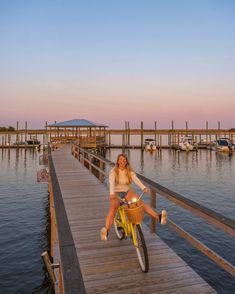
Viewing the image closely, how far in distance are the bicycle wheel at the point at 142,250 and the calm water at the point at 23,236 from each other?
18.5ft

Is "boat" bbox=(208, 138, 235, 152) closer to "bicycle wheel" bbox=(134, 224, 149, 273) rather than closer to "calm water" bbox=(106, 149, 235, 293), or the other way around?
"calm water" bbox=(106, 149, 235, 293)

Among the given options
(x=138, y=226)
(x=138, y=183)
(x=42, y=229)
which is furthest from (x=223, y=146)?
(x=138, y=226)

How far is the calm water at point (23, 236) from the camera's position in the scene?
8.58m

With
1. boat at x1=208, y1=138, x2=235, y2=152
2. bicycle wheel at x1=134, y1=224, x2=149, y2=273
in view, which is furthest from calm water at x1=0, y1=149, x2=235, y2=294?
boat at x1=208, y1=138, x2=235, y2=152

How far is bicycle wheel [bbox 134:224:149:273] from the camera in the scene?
3.89 meters

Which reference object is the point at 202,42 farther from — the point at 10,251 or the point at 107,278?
the point at 107,278

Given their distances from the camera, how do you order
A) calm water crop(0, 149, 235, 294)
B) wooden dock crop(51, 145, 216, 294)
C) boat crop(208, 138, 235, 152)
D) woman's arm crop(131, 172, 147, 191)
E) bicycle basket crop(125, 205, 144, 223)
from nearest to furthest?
wooden dock crop(51, 145, 216, 294)
bicycle basket crop(125, 205, 144, 223)
woman's arm crop(131, 172, 147, 191)
calm water crop(0, 149, 235, 294)
boat crop(208, 138, 235, 152)

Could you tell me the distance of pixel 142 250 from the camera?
405 centimetres

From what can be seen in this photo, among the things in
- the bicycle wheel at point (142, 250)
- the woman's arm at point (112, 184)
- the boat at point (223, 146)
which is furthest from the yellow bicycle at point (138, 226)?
the boat at point (223, 146)

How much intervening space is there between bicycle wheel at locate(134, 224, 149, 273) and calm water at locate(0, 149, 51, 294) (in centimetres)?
563

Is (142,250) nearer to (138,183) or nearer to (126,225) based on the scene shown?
(126,225)

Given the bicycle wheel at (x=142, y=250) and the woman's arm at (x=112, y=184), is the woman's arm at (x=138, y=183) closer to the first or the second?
the woman's arm at (x=112, y=184)

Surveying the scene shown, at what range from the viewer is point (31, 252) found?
35.0ft

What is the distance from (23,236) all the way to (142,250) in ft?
32.1
